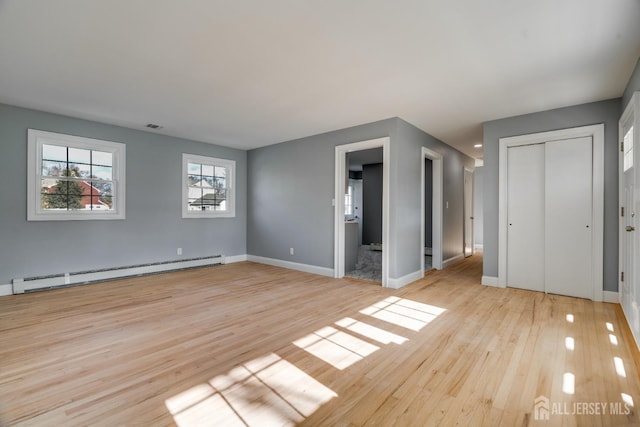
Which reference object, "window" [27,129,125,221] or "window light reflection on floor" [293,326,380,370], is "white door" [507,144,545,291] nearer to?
"window light reflection on floor" [293,326,380,370]

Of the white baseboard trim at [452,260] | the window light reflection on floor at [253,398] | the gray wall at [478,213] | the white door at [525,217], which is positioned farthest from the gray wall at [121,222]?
the gray wall at [478,213]

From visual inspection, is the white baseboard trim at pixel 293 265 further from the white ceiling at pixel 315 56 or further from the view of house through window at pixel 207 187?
the white ceiling at pixel 315 56

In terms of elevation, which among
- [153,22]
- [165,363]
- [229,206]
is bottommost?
[165,363]

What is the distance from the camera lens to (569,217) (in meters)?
3.85

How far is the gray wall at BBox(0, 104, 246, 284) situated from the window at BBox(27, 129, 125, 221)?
0.10 m

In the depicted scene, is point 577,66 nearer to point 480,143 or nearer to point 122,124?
point 480,143

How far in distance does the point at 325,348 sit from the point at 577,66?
352cm

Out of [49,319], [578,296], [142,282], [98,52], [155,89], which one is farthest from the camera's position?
[142,282]

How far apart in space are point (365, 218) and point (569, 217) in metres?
5.45

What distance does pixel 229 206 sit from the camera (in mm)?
6492

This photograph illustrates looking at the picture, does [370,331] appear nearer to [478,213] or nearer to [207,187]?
[207,187]

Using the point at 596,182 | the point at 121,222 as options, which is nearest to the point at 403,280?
the point at 596,182

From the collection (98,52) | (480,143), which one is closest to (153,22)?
(98,52)

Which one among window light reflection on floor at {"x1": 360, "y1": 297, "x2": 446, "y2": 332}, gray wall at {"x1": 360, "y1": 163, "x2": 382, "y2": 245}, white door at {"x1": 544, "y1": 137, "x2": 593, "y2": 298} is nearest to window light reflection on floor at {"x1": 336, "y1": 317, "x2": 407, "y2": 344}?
window light reflection on floor at {"x1": 360, "y1": 297, "x2": 446, "y2": 332}
